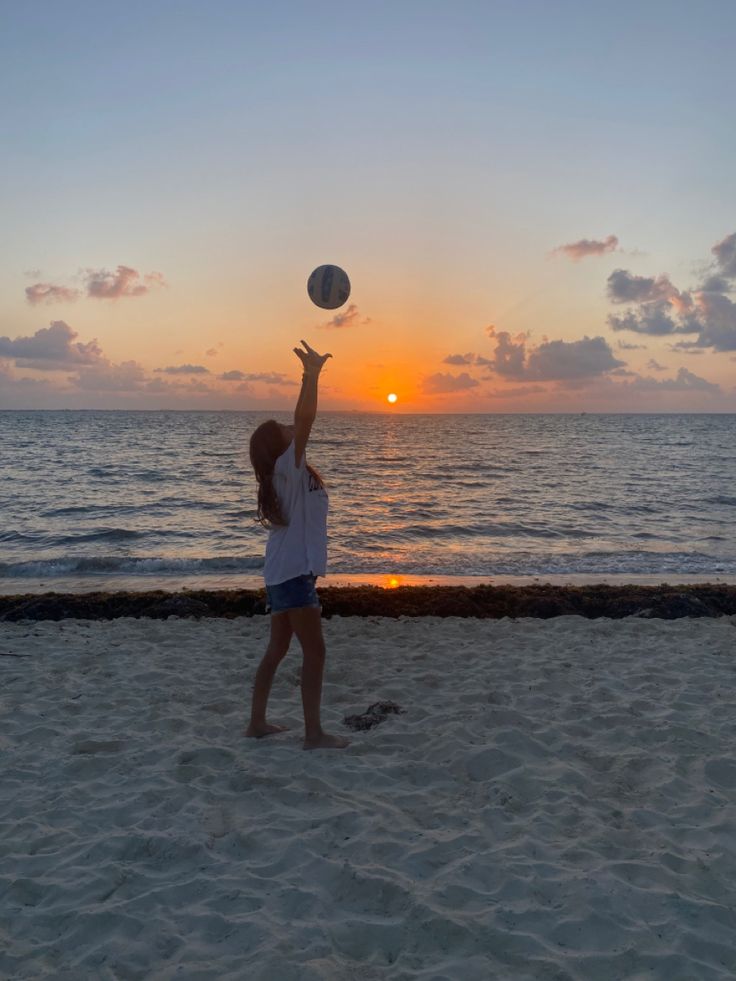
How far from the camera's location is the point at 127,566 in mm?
14414

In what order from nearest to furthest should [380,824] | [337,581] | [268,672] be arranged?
[380,824]
[268,672]
[337,581]

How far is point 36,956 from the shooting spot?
299cm

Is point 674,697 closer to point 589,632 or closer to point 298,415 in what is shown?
point 589,632

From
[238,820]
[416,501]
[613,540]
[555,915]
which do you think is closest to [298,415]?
[238,820]

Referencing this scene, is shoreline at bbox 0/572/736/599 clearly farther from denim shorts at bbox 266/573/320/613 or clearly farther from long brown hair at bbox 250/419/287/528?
long brown hair at bbox 250/419/287/528

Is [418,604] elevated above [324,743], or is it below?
below

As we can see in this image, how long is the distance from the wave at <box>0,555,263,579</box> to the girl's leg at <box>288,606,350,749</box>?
30.4 ft

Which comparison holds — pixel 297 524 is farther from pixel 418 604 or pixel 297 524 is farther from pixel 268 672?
pixel 418 604

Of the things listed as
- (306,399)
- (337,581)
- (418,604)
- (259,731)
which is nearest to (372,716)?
(259,731)

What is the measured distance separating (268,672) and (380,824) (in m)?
1.47

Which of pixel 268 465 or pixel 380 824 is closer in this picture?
pixel 380 824

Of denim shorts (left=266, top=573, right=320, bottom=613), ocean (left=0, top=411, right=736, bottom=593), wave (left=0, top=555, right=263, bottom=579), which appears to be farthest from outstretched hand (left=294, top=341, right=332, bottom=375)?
wave (left=0, top=555, right=263, bottom=579)

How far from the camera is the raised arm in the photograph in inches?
175

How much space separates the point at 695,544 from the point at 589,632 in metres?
10.9
